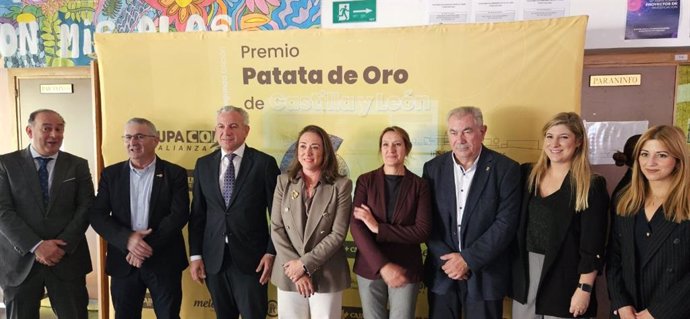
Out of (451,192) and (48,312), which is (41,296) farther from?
(451,192)

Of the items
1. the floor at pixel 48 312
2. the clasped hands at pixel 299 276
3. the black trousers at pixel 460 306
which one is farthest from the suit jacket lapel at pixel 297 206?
the floor at pixel 48 312

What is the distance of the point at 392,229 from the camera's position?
2.25 m

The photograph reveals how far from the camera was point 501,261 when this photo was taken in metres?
2.33

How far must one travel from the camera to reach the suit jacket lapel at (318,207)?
2371mm

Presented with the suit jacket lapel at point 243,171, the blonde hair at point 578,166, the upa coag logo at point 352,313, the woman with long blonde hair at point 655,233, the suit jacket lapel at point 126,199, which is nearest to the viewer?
the woman with long blonde hair at point 655,233

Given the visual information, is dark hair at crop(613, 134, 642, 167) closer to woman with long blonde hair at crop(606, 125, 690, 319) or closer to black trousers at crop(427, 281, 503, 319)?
woman with long blonde hair at crop(606, 125, 690, 319)

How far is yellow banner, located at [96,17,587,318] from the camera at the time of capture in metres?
2.84

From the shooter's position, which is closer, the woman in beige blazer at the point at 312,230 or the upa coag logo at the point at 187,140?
the woman in beige blazer at the point at 312,230

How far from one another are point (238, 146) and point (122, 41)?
1.37 m

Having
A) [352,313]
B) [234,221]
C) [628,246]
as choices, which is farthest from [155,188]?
[628,246]

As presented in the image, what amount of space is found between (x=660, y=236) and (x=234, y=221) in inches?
80.8

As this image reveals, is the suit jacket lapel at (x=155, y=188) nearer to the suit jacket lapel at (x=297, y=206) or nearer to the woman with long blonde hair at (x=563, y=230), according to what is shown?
the suit jacket lapel at (x=297, y=206)

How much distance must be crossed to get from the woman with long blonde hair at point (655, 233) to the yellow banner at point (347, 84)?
842 mm

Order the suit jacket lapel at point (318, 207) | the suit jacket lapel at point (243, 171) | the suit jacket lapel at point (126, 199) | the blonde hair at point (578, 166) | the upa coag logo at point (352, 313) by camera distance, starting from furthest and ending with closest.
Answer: the upa coag logo at point (352, 313)
the suit jacket lapel at point (126, 199)
the suit jacket lapel at point (243, 171)
the suit jacket lapel at point (318, 207)
the blonde hair at point (578, 166)
